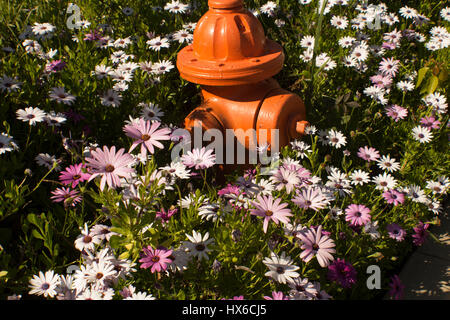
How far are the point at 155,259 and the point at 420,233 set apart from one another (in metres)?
1.44

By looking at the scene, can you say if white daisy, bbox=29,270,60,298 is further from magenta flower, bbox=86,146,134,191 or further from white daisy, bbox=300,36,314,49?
white daisy, bbox=300,36,314,49

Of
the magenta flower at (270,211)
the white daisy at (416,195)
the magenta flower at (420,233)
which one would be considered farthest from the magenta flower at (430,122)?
the magenta flower at (270,211)

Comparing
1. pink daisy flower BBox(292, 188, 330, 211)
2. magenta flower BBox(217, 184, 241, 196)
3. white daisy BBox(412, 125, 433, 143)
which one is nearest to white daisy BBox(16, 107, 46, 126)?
magenta flower BBox(217, 184, 241, 196)

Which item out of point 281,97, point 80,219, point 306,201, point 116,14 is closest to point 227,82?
point 281,97

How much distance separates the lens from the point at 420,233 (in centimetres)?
237

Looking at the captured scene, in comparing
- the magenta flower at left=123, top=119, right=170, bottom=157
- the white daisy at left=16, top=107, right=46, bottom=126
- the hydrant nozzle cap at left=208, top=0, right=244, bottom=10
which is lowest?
the white daisy at left=16, top=107, right=46, bottom=126

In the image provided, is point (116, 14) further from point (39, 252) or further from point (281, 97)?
point (39, 252)

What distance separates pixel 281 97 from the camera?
2.59 metres

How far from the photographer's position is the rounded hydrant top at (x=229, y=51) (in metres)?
2.49

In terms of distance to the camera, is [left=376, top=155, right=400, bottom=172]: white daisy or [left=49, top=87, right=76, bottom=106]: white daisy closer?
[left=49, top=87, right=76, bottom=106]: white daisy

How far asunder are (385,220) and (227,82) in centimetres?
116

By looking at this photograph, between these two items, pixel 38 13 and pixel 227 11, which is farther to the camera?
pixel 38 13

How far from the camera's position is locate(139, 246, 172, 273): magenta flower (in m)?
1.68

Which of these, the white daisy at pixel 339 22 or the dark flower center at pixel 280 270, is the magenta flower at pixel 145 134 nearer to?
the dark flower center at pixel 280 270
